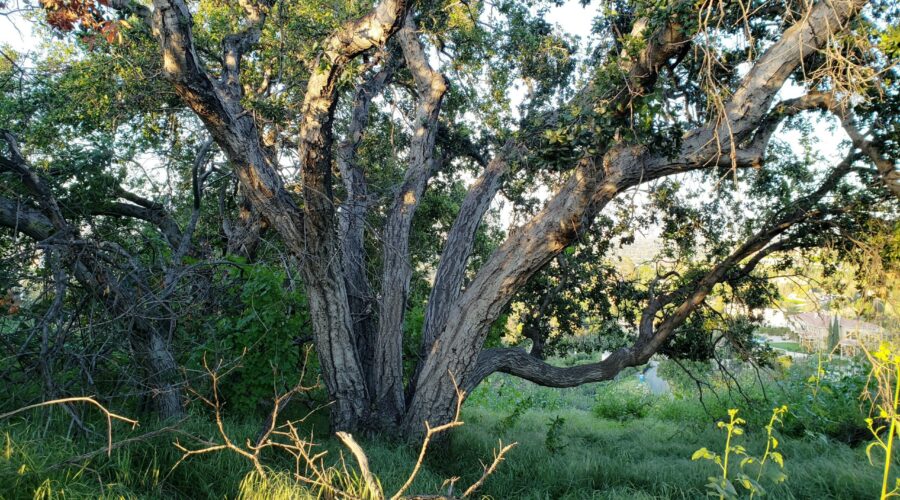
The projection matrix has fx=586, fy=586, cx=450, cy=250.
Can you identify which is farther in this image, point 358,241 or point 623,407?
point 623,407

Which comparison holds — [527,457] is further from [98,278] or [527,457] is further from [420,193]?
[98,278]

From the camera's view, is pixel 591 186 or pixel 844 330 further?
pixel 844 330

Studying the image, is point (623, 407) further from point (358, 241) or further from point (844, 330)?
point (358, 241)

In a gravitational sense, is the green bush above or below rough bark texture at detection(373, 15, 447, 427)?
below

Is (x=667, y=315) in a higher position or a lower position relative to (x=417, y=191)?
lower

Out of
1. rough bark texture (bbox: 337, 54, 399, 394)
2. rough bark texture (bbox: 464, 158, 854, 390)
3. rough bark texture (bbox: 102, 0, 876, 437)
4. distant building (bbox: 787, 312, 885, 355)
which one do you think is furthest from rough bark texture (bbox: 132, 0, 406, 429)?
distant building (bbox: 787, 312, 885, 355)

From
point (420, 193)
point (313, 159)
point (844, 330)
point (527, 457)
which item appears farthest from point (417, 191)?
point (844, 330)

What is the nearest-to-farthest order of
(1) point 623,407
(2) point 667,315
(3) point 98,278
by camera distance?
1. (3) point 98,278
2. (2) point 667,315
3. (1) point 623,407

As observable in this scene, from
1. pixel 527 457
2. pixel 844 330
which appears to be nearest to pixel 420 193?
pixel 527 457

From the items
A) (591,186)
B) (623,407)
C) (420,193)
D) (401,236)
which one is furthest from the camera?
(623,407)

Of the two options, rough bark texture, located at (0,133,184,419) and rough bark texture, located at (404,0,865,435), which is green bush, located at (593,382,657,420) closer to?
rough bark texture, located at (404,0,865,435)

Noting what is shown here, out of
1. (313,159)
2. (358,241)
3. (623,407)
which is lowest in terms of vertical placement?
(623,407)

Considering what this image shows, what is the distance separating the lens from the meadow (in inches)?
136

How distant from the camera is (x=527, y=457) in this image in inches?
251
